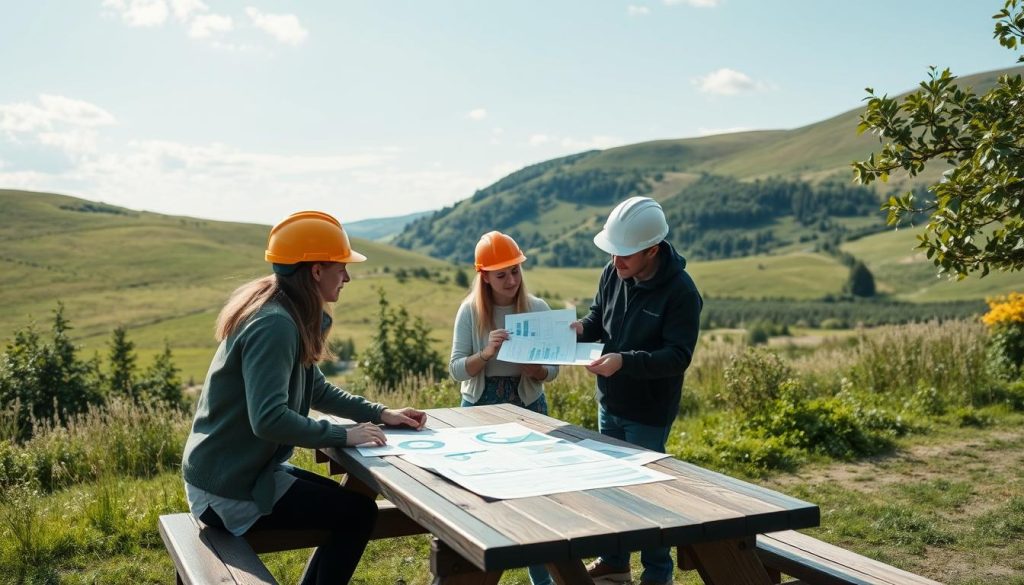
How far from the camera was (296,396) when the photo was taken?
399cm

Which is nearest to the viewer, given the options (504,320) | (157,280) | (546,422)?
(546,422)

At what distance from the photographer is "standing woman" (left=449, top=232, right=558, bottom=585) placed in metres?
5.16

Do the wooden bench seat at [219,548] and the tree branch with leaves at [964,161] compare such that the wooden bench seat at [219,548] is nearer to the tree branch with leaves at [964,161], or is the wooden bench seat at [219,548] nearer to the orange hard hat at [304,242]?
the orange hard hat at [304,242]

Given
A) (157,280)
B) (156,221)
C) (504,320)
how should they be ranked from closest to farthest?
(504,320)
(157,280)
(156,221)

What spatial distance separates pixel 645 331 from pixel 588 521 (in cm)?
192

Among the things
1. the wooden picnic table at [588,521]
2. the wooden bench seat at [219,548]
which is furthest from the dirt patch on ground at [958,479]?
the wooden bench seat at [219,548]

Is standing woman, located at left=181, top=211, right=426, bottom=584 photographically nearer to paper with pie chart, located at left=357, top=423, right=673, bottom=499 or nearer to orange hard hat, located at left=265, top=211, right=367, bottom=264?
orange hard hat, located at left=265, top=211, right=367, bottom=264

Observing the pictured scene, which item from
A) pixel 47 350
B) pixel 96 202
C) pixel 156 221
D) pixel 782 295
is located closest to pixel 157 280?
pixel 156 221

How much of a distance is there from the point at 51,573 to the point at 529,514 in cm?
403

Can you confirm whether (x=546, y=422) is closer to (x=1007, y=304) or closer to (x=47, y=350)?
(x=47, y=350)

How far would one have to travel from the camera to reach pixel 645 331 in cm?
468

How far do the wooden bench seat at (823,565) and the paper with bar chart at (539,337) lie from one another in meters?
1.32

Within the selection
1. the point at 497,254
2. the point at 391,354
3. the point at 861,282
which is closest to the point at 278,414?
the point at 497,254

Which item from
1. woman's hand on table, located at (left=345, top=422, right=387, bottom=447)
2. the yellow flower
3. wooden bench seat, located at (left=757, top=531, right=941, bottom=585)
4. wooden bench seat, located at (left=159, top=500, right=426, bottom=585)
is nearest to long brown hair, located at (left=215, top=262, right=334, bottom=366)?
woman's hand on table, located at (left=345, top=422, right=387, bottom=447)
